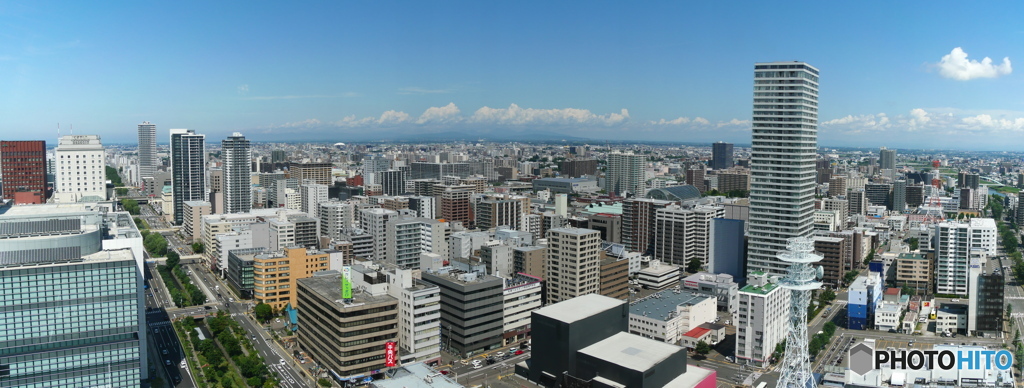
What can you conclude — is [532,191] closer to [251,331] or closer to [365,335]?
[251,331]

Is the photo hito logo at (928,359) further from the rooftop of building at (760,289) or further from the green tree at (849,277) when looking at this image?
the green tree at (849,277)

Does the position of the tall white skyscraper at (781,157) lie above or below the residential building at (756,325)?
above

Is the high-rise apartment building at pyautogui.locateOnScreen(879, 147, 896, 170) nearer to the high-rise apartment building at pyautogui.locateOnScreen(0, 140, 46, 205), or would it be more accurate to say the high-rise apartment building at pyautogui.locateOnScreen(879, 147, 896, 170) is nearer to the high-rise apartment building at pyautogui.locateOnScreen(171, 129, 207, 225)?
the high-rise apartment building at pyautogui.locateOnScreen(171, 129, 207, 225)

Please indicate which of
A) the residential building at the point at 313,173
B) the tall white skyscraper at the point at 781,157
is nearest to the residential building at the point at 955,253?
the tall white skyscraper at the point at 781,157

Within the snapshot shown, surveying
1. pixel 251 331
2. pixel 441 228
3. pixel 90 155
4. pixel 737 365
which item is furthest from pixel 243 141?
pixel 737 365

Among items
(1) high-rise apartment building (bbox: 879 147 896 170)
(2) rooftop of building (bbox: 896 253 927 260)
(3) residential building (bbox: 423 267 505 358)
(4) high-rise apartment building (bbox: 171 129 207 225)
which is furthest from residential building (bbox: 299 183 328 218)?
(1) high-rise apartment building (bbox: 879 147 896 170)
